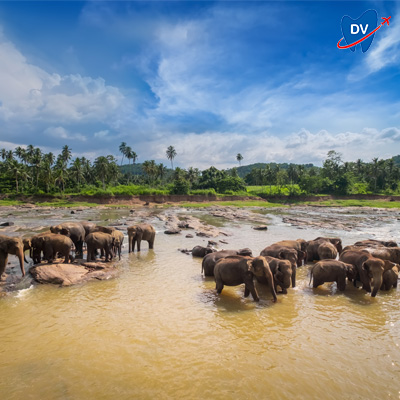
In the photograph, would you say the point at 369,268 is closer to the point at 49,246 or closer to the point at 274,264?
the point at 274,264

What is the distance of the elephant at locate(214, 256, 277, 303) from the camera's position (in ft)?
28.4

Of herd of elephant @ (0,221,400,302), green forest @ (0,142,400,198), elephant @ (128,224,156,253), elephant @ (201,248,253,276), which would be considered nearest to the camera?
herd of elephant @ (0,221,400,302)

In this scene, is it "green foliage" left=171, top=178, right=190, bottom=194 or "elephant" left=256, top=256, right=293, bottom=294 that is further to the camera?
"green foliage" left=171, top=178, right=190, bottom=194

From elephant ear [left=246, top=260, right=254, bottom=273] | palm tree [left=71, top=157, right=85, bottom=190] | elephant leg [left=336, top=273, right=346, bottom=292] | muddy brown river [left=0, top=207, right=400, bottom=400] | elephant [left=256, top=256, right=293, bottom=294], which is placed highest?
palm tree [left=71, top=157, right=85, bottom=190]

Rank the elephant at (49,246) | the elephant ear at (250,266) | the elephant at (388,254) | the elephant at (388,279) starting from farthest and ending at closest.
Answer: the elephant at (49,246) → the elephant at (388,254) → the elephant at (388,279) → the elephant ear at (250,266)

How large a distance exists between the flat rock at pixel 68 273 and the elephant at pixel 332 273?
8.12 metres

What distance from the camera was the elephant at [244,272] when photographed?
28.4 feet

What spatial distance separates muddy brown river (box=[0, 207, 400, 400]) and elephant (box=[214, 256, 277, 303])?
1.67ft

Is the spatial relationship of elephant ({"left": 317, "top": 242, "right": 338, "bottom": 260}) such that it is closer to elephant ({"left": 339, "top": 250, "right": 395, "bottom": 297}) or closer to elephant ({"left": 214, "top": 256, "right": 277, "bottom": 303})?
elephant ({"left": 339, "top": 250, "right": 395, "bottom": 297})

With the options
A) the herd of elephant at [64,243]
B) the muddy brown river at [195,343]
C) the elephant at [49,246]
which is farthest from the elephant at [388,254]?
the elephant at [49,246]

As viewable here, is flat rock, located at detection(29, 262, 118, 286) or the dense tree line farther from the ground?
the dense tree line

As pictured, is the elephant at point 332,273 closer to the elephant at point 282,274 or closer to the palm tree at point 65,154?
the elephant at point 282,274

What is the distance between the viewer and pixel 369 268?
31.3ft

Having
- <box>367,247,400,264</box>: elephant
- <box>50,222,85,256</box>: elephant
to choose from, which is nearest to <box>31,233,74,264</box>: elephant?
<box>50,222,85,256</box>: elephant
